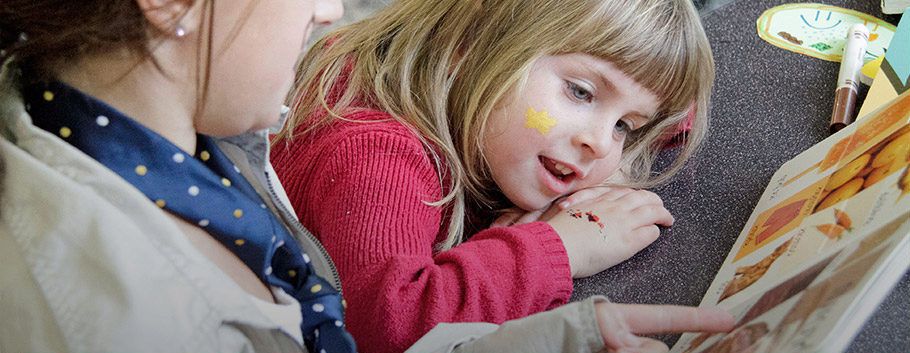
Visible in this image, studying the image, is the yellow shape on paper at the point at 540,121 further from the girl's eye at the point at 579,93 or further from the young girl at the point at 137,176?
the young girl at the point at 137,176

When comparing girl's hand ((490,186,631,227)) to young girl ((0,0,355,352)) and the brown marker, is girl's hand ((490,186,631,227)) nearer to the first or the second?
the brown marker

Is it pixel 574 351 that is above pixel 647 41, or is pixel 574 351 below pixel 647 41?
below

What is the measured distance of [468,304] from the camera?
32.4 inches

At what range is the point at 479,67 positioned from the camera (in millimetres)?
1007

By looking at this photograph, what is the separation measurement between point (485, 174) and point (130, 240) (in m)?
0.53

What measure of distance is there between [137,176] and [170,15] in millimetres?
110

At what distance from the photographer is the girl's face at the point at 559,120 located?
959 millimetres

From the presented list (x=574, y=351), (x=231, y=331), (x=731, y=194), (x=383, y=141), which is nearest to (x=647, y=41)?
(x=731, y=194)

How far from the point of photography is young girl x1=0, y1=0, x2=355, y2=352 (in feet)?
1.79

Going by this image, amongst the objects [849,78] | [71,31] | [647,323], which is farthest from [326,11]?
[849,78]

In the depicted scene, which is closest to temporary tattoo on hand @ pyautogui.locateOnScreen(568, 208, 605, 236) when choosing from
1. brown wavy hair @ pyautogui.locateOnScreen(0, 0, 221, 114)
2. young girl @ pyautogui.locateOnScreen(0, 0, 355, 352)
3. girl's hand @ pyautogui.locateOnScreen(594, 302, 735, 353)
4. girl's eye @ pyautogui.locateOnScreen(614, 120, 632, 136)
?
girl's eye @ pyautogui.locateOnScreen(614, 120, 632, 136)

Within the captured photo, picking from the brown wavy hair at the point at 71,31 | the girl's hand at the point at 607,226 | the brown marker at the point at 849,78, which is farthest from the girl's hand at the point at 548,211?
the brown wavy hair at the point at 71,31

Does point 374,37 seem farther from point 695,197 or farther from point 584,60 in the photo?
point 695,197

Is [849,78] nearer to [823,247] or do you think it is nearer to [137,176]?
[823,247]
